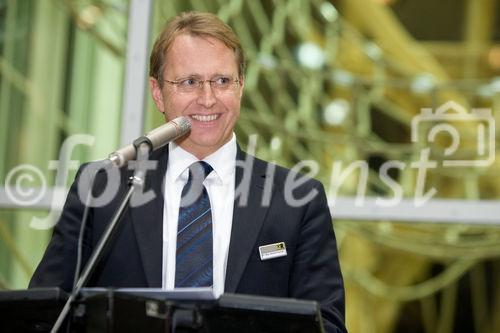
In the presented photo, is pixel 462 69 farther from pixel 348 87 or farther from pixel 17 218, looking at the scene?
pixel 17 218

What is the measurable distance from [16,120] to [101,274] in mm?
1965

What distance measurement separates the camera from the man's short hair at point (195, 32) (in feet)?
7.07

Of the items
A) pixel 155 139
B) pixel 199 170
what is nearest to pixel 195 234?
pixel 199 170

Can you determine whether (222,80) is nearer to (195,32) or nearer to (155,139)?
(195,32)

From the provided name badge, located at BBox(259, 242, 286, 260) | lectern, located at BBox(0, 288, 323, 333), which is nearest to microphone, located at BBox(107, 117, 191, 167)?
lectern, located at BBox(0, 288, 323, 333)

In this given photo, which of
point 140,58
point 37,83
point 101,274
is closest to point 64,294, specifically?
point 101,274

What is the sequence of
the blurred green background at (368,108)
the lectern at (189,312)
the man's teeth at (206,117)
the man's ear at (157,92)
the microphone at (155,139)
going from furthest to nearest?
the blurred green background at (368,108), the man's ear at (157,92), the man's teeth at (206,117), the microphone at (155,139), the lectern at (189,312)

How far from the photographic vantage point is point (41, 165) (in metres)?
3.79

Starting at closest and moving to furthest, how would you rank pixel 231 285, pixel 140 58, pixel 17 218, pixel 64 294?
1. pixel 64 294
2. pixel 231 285
3. pixel 140 58
4. pixel 17 218

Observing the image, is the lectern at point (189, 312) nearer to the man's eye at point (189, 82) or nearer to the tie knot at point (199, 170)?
the tie knot at point (199, 170)

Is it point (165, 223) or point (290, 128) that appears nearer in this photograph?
point (165, 223)

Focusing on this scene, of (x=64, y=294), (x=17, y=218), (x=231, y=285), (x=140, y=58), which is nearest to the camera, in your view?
(x=64, y=294)

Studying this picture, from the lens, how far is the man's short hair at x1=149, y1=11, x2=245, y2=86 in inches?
84.8

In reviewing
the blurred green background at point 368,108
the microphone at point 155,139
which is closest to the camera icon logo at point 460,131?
the blurred green background at point 368,108
